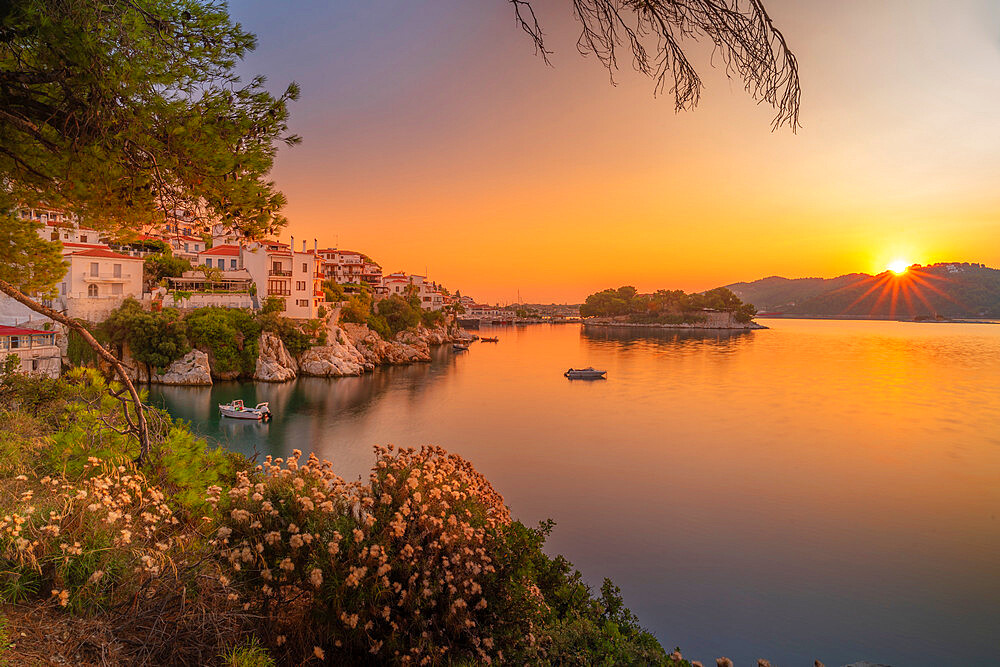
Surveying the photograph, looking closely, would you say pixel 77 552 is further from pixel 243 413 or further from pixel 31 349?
pixel 31 349

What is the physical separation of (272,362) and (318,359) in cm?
382

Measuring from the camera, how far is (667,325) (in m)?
119

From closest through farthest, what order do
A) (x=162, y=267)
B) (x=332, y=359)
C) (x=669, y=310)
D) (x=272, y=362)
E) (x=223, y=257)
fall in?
(x=272, y=362), (x=162, y=267), (x=332, y=359), (x=223, y=257), (x=669, y=310)

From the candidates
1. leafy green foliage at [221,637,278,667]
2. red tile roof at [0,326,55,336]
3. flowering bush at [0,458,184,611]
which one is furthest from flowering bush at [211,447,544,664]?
red tile roof at [0,326,55,336]

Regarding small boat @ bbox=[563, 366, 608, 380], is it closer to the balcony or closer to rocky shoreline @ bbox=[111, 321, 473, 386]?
rocky shoreline @ bbox=[111, 321, 473, 386]

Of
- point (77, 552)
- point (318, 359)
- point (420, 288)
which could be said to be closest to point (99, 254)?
point (318, 359)

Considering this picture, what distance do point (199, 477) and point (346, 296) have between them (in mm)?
44360

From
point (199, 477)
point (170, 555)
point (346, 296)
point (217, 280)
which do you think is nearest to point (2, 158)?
point (199, 477)

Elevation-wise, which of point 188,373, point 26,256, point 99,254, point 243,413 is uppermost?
point 99,254

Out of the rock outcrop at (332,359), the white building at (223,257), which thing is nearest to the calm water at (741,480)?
the rock outcrop at (332,359)

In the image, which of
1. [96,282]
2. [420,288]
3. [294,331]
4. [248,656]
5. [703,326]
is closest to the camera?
[248,656]

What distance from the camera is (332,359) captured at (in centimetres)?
3703

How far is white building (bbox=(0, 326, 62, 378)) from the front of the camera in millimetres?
20641

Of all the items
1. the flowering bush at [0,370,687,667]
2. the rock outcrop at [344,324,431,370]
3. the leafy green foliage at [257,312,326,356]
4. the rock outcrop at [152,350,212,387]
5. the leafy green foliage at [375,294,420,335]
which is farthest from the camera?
the leafy green foliage at [375,294,420,335]
